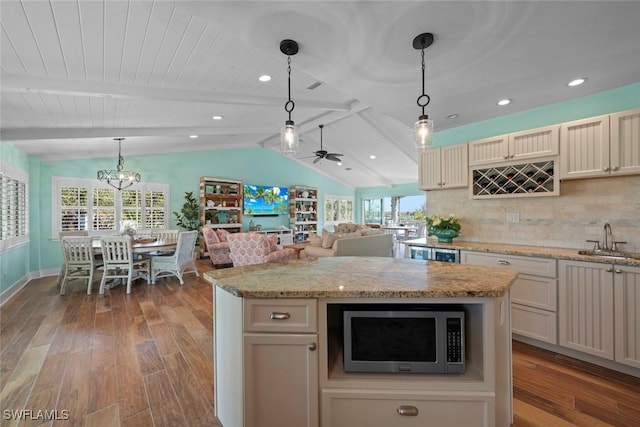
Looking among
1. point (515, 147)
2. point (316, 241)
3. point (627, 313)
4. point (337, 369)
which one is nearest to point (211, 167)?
point (316, 241)

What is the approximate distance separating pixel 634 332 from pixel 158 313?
15.3 feet

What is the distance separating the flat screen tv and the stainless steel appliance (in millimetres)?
6150

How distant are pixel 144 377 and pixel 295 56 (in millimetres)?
2775

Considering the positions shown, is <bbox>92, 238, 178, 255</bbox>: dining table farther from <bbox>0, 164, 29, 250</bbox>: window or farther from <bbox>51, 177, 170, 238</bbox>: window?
<bbox>0, 164, 29, 250</bbox>: window

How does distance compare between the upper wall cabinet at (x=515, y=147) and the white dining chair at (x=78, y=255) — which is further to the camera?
the white dining chair at (x=78, y=255)

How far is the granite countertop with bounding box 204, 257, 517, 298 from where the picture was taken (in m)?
1.33

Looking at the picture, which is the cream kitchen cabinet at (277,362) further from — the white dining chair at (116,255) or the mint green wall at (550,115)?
the white dining chair at (116,255)

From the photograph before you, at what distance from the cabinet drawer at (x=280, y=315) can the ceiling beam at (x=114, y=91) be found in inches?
106

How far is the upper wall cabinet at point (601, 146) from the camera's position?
2.34m

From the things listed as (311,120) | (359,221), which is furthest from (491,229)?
(359,221)

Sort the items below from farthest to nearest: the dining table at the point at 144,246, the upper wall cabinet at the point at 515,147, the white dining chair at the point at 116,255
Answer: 1. the dining table at the point at 144,246
2. the white dining chair at the point at 116,255
3. the upper wall cabinet at the point at 515,147

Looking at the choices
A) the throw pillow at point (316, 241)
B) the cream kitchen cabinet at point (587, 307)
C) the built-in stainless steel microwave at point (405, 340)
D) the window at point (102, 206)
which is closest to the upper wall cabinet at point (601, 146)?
the cream kitchen cabinet at point (587, 307)

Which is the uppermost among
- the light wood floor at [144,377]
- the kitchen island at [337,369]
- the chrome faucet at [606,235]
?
the chrome faucet at [606,235]

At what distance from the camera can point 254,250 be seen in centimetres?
509
